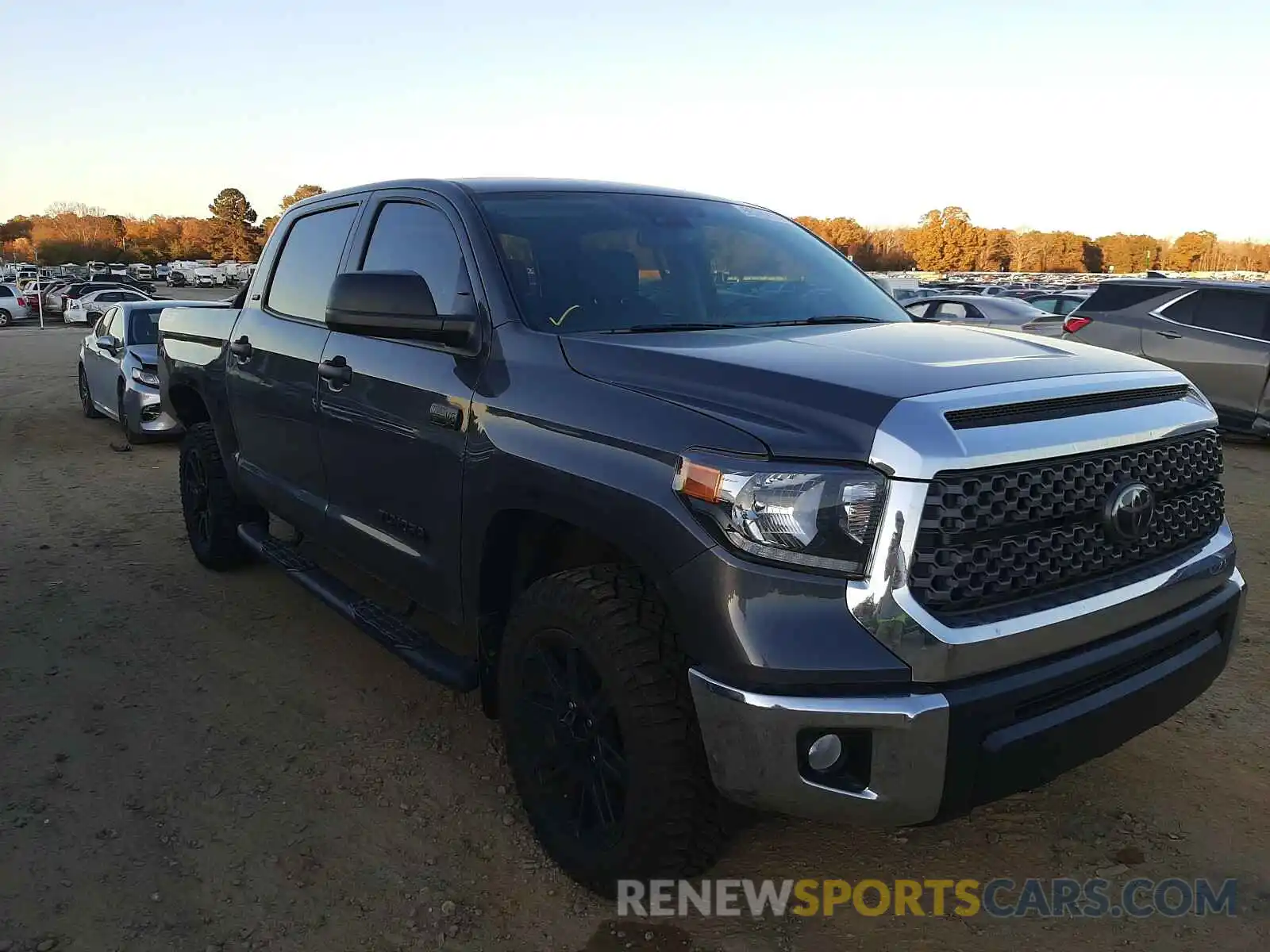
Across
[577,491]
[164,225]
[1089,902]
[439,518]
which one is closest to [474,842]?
[439,518]

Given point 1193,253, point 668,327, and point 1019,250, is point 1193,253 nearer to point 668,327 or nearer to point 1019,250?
point 1019,250

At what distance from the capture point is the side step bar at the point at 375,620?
3.13 metres

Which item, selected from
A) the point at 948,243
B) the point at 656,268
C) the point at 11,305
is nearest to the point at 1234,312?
the point at 656,268

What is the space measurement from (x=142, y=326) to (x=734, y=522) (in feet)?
34.2

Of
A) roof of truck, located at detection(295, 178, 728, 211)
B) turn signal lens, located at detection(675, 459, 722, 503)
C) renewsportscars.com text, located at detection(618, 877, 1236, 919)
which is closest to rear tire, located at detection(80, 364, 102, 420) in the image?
roof of truck, located at detection(295, 178, 728, 211)

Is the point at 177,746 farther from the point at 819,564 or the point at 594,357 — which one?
the point at 819,564

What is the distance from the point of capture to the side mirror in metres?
2.90

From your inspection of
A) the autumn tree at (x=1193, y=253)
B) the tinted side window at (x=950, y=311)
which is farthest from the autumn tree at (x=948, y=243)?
the tinted side window at (x=950, y=311)

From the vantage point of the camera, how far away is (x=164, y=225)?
13850cm

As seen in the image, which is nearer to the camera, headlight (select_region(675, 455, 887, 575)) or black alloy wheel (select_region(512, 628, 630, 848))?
headlight (select_region(675, 455, 887, 575))

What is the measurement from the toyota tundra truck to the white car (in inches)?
1330

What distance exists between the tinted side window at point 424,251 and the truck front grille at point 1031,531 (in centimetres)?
165

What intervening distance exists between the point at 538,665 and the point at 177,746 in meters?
1.69

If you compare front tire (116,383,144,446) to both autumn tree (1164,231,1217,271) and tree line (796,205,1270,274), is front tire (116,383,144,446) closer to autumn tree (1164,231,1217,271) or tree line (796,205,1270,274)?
tree line (796,205,1270,274)
